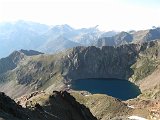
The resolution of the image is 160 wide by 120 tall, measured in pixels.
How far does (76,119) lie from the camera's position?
99875 millimetres

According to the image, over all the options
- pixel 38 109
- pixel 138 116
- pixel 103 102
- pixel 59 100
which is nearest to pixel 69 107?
pixel 59 100

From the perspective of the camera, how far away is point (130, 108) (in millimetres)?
164250

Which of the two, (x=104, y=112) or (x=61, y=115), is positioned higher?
(x=61, y=115)

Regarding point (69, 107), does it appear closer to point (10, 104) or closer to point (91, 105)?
point (10, 104)

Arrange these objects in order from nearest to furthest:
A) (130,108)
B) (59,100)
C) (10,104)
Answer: (10,104) < (59,100) < (130,108)

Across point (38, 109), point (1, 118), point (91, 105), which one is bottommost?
point (91, 105)

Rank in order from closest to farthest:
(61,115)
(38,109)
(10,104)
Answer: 1. (10,104)
2. (38,109)
3. (61,115)

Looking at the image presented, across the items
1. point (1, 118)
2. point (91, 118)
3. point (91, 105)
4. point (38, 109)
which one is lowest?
point (91, 105)

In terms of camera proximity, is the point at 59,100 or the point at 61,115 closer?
the point at 61,115

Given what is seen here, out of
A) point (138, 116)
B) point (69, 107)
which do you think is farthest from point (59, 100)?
point (138, 116)

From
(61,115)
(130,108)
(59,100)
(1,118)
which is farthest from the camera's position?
(130,108)

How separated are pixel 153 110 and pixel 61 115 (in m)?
62.1

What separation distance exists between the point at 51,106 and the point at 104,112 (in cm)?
7692

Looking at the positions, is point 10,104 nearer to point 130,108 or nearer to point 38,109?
point 38,109
